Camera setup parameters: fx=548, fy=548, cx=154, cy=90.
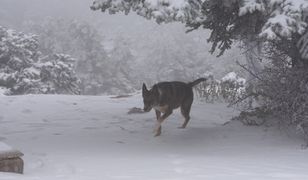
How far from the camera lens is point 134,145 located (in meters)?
7.02

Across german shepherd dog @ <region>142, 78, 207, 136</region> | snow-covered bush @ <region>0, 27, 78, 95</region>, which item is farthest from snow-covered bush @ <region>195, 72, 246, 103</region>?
snow-covered bush @ <region>0, 27, 78, 95</region>

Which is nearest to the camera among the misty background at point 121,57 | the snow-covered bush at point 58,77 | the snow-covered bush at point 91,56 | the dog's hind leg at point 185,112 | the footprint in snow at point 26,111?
the dog's hind leg at point 185,112

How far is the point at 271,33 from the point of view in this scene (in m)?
5.38

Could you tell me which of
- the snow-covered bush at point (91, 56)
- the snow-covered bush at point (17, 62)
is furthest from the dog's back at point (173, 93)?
the snow-covered bush at point (91, 56)

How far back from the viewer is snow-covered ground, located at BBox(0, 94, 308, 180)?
476 centimetres

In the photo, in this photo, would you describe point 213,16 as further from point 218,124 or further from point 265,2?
point 218,124

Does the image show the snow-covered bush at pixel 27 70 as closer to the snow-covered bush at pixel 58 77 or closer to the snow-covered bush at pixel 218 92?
the snow-covered bush at pixel 58 77

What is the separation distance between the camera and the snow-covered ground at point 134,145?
4.76 m

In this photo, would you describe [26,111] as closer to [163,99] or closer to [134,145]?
[163,99]

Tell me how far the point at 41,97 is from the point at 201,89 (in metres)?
3.65

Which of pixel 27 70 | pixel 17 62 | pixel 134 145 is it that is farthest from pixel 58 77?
pixel 134 145

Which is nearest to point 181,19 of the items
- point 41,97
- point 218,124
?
point 218,124

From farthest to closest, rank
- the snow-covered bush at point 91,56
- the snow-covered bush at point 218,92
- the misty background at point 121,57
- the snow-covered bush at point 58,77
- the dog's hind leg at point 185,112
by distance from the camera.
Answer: the misty background at point 121,57, the snow-covered bush at point 91,56, the snow-covered bush at point 58,77, the snow-covered bush at point 218,92, the dog's hind leg at point 185,112

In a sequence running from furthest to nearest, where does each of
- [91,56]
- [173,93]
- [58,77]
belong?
1. [91,56]
2. [58,77]
3. [173,93]
